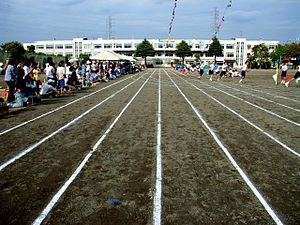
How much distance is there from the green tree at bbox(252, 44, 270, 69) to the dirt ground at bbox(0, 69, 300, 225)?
84.5 metres

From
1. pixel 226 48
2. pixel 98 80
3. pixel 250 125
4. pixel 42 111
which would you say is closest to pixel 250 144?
pixel 250 125

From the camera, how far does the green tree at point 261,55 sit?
278 feet

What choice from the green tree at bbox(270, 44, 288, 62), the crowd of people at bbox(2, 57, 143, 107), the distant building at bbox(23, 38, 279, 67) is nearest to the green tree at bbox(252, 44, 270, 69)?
the green tree at bbox(270, 44, 288, 62)

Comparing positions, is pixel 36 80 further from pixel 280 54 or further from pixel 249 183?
pixel 280 54

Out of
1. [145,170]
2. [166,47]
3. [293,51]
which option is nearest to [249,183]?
[145,170]

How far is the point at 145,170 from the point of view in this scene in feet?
15.0

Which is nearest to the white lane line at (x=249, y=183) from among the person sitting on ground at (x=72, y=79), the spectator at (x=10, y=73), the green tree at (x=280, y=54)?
the spectator at (x=10, y=73)

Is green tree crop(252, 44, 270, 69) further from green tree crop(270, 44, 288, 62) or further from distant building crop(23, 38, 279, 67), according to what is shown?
distant building crop(23, 38, 279, 67)

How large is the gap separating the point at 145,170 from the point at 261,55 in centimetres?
9003

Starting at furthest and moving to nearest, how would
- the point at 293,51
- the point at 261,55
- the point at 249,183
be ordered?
the point at 261,55 < the point at 293,51 < the point at 249,183

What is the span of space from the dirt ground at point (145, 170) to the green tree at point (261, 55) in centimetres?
8448

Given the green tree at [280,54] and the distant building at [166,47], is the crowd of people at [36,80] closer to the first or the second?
the green tree at [280,54]

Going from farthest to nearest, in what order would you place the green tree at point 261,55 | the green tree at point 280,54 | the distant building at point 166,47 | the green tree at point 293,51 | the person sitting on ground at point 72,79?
the distant building at point 166,47, the green tree at point 261,55, the green tree at point 280,54, the green tree at point 293,51, the person sitting on ground at point 72,79

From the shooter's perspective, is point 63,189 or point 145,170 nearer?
point 63,189
